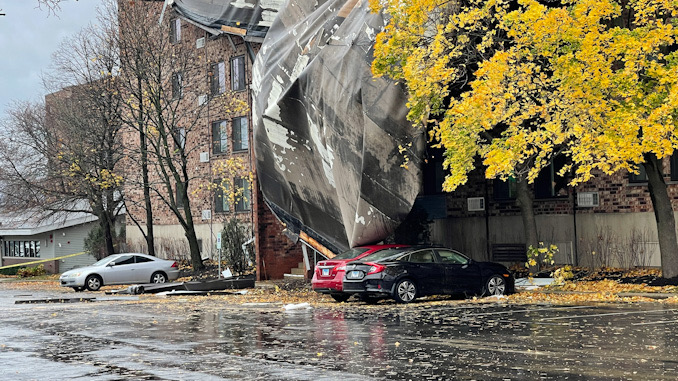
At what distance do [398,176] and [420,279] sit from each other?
4294mm

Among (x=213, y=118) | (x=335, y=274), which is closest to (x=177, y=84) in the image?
(x=213, y=118)

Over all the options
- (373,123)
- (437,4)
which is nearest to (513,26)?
(437,4)

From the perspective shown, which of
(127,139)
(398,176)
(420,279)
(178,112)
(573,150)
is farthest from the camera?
(127,139)

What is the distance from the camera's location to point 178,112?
44062mm

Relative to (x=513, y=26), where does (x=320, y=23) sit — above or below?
above

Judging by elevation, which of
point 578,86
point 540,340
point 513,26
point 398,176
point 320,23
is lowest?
point 540,340

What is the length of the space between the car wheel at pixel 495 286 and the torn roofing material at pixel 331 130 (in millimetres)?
3563

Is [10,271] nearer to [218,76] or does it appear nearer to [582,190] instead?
[218,76]

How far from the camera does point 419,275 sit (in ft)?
67.9

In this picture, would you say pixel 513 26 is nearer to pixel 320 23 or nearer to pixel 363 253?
pixel 363 253

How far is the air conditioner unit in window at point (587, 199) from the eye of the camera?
27.0 meters

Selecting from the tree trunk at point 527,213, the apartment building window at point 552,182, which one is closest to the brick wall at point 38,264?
the apartment building window at point 552,182

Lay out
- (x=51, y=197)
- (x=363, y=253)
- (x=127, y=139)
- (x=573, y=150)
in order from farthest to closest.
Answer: (x=127, y=139)
(x=51, y=197)
(x=363, y=253)
(x=573, y=150)

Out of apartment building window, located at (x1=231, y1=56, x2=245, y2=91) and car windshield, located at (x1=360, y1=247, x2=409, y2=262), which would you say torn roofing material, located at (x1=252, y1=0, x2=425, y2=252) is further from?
apartment building window, located at (x1=231, y1=56, x2=245, y2=91)
